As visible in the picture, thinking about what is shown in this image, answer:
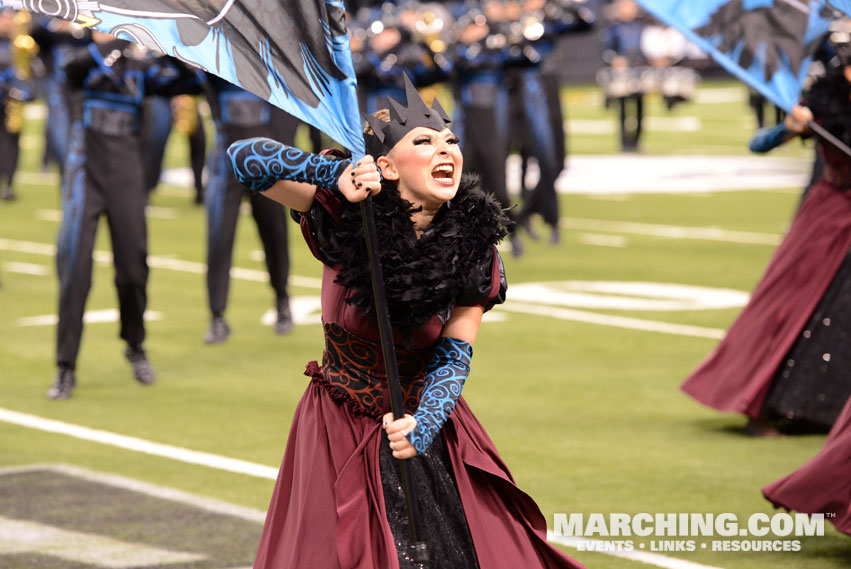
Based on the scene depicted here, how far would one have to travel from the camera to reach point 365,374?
462 cm

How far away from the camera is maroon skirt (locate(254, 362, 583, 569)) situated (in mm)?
4410


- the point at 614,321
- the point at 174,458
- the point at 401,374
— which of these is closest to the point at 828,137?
the point at 401,374

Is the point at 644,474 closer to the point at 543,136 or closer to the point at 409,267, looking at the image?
the point at 409,267

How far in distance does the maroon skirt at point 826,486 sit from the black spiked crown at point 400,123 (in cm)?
212

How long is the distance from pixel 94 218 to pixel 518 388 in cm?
251

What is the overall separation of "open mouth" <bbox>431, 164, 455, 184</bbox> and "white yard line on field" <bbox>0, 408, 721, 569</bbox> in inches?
80.0

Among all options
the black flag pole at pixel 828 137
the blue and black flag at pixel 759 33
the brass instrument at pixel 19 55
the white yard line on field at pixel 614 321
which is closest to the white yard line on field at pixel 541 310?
the white yard line on field at pixel 614 321

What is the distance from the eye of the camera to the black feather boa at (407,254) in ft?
14.7

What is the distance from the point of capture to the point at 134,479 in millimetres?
7086

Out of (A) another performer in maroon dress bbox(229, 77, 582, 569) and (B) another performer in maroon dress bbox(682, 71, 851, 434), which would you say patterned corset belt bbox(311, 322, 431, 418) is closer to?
(A) another performer in maroon dress bbox(229, 77, 582, 569)

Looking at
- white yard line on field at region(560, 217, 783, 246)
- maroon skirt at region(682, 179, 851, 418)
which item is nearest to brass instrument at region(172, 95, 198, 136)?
white yard line on field at region(560, 217, 783, 246)

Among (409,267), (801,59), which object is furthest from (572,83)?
(409,267)

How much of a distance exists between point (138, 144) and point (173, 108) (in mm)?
9440

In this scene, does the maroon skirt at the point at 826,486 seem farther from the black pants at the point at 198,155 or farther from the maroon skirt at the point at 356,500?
the black pants at the point at 198,155
